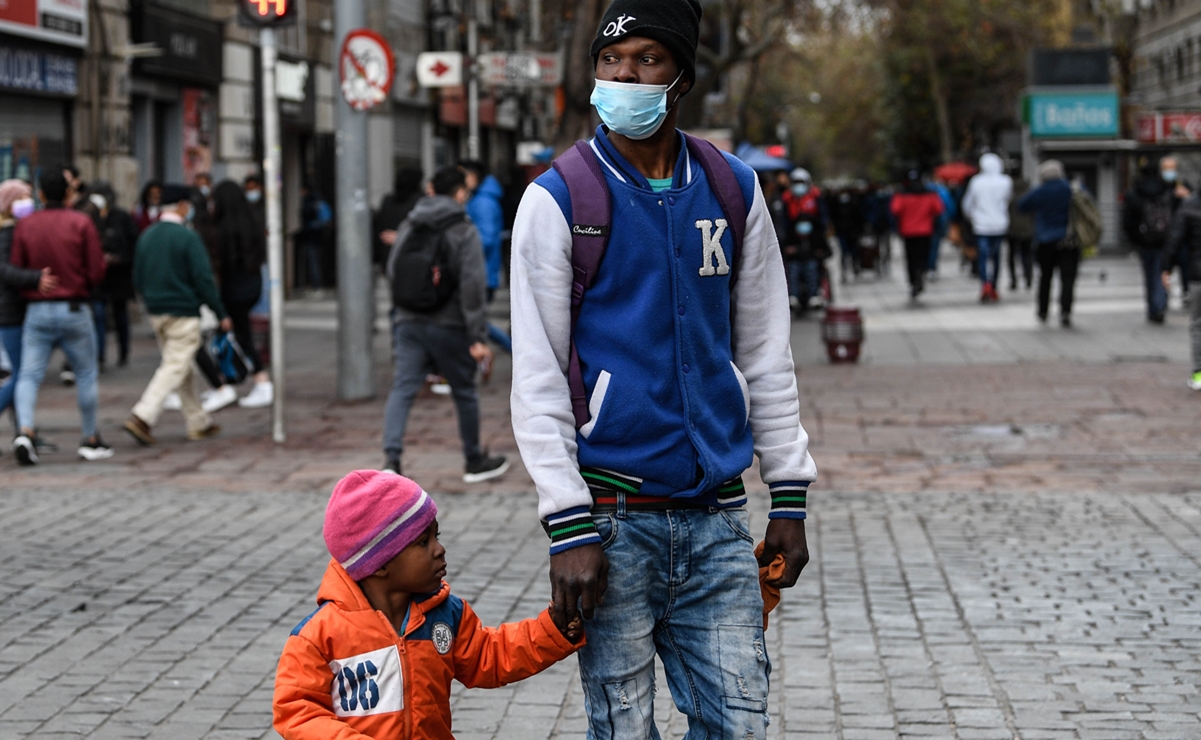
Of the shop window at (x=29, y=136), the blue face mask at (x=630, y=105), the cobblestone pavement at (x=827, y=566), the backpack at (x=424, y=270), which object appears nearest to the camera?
the blue face mask at (x=630, y=105)

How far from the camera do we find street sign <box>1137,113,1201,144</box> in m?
30.3

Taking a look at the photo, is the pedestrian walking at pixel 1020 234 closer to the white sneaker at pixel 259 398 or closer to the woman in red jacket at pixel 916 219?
the woman in red jacket at pixel 916 219

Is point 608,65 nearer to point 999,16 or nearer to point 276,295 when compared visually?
point 276,295

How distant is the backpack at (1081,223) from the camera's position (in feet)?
58.9

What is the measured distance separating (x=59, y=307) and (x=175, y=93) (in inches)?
507

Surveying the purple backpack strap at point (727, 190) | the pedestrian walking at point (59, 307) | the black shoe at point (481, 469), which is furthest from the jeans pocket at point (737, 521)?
the pedestrian walking at point (59, 307)

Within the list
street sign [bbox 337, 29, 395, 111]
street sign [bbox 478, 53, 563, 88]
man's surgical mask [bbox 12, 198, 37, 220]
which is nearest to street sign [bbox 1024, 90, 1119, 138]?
street sign [bbox 478, 53, 563, 88]

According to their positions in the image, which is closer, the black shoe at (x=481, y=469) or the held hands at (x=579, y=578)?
the held hands at (x=579, y=578)

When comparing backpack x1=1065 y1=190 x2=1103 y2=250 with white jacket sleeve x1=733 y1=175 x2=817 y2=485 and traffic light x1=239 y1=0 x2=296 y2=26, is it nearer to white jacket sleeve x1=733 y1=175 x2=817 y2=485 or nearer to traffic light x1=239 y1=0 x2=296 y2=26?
traffic light x1=239 y1=0 x2=296 y2=26

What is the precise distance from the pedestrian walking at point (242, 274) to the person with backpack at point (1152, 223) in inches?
398

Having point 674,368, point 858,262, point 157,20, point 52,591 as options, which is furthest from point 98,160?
point 674,368

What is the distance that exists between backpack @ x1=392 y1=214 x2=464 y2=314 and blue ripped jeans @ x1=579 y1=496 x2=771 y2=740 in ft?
19.4

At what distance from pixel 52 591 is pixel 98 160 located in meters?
14.0

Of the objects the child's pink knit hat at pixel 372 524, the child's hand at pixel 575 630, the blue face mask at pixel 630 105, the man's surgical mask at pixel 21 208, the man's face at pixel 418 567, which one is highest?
the blue face mask at pixel 630 105
